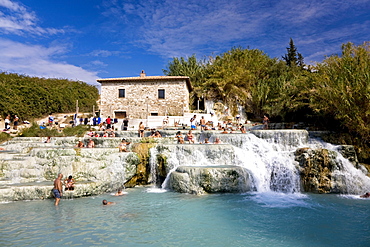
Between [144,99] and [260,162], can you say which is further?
[144,99]

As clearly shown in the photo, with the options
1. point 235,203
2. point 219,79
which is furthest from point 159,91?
point 235,203

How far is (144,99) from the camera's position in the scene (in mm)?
25250

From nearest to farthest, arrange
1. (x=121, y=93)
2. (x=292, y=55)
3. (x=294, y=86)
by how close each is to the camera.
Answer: (x=294, y=86), (x=121, y=93), (x=292, y=55)

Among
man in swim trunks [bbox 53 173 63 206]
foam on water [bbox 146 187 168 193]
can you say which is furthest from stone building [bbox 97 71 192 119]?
man in swim trunks [bbox 53 173 63 206]

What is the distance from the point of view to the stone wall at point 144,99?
24844 millimetres

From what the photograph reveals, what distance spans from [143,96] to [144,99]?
33 cm

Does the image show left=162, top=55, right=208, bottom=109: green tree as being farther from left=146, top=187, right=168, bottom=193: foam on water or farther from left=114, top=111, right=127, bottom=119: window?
left=146, top=187, right=168, bottom=193: foam on water

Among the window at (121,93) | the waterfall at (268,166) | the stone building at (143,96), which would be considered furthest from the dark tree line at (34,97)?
the waterfall at (268,166)

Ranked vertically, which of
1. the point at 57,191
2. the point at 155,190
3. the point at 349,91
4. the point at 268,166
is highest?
the point at 349,91

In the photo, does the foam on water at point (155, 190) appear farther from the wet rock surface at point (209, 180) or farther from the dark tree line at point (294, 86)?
the dark tree line at point (294, 86)

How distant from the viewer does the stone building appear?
978 inches

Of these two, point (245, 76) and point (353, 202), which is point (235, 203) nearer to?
point (353, 202)

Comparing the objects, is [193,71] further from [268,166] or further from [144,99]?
[268,166]

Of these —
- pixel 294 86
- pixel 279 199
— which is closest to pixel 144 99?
pixel 294 86
